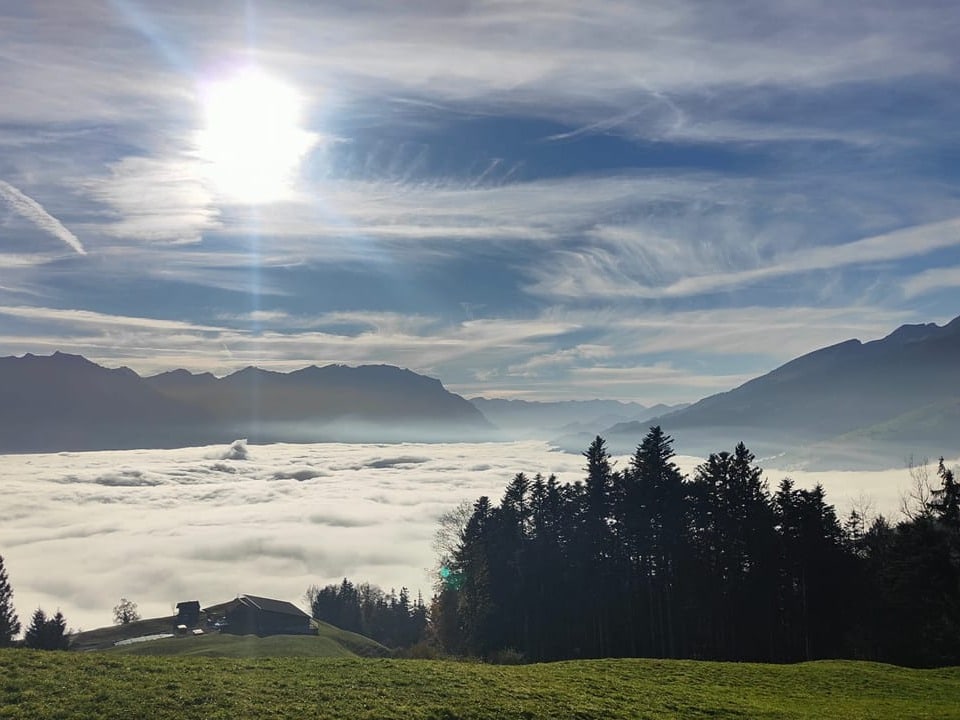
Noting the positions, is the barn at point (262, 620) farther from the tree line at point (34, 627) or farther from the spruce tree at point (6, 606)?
the spruce tree at point (6, 606)

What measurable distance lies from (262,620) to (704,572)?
204 feet

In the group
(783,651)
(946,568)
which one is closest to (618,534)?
(783,651)

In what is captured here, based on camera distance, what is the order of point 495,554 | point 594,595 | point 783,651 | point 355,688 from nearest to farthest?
1. point 355,688
2. point 783,651
3. point 594,595
4. point 495,554

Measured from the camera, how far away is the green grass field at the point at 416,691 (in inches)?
756

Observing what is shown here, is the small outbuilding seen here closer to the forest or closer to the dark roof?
the dark roof

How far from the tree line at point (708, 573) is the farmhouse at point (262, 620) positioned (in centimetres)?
3675

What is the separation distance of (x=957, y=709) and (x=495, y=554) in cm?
3999

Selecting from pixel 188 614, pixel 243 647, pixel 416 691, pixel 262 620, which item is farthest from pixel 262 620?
pixel 416 691

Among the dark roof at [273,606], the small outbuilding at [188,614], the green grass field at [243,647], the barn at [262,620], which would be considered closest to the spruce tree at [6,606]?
the small outbuilding at [188,614]

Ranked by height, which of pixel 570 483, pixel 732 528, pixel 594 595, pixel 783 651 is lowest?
pixel 783 651

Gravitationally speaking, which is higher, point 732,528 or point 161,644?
point 732,528

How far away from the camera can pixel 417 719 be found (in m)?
19.3

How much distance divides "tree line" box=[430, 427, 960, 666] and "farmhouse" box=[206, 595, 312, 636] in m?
36.8

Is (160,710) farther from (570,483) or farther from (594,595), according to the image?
(570,483)
